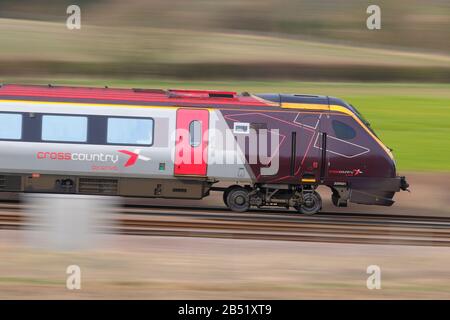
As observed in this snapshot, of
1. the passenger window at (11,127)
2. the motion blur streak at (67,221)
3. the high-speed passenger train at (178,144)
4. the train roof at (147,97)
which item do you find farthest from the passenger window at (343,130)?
the motion blur streak at (67,221)

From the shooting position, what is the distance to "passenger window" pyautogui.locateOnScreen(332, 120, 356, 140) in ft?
71.0

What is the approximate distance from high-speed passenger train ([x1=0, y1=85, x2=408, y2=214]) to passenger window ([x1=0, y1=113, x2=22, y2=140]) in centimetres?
2

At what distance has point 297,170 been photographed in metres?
21.6

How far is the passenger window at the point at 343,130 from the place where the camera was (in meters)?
21.6

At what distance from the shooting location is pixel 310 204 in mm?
22281

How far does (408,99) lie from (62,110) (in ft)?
78.0

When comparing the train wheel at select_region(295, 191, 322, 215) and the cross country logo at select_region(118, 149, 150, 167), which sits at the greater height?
the cross country logo at select_region(118, 149, 150, 167)

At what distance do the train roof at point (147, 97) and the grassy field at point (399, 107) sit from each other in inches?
300

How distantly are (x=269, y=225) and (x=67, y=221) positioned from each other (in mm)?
6582

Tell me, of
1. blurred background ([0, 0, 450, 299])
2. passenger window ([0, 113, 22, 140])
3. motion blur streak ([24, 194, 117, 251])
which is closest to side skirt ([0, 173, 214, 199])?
passenger window ([0, 113, 22, 140])

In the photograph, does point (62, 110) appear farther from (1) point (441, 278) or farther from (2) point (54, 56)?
(2) point (54, 56)

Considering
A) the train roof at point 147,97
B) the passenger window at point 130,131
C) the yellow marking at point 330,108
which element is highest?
the train roof at point 147,97

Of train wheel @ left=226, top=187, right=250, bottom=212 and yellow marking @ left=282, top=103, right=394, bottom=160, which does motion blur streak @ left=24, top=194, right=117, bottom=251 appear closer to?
train wheel @ left=226, top=187, right=250, bottom=212

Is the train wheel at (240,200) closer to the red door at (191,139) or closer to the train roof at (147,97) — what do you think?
the red door at (191,139)
